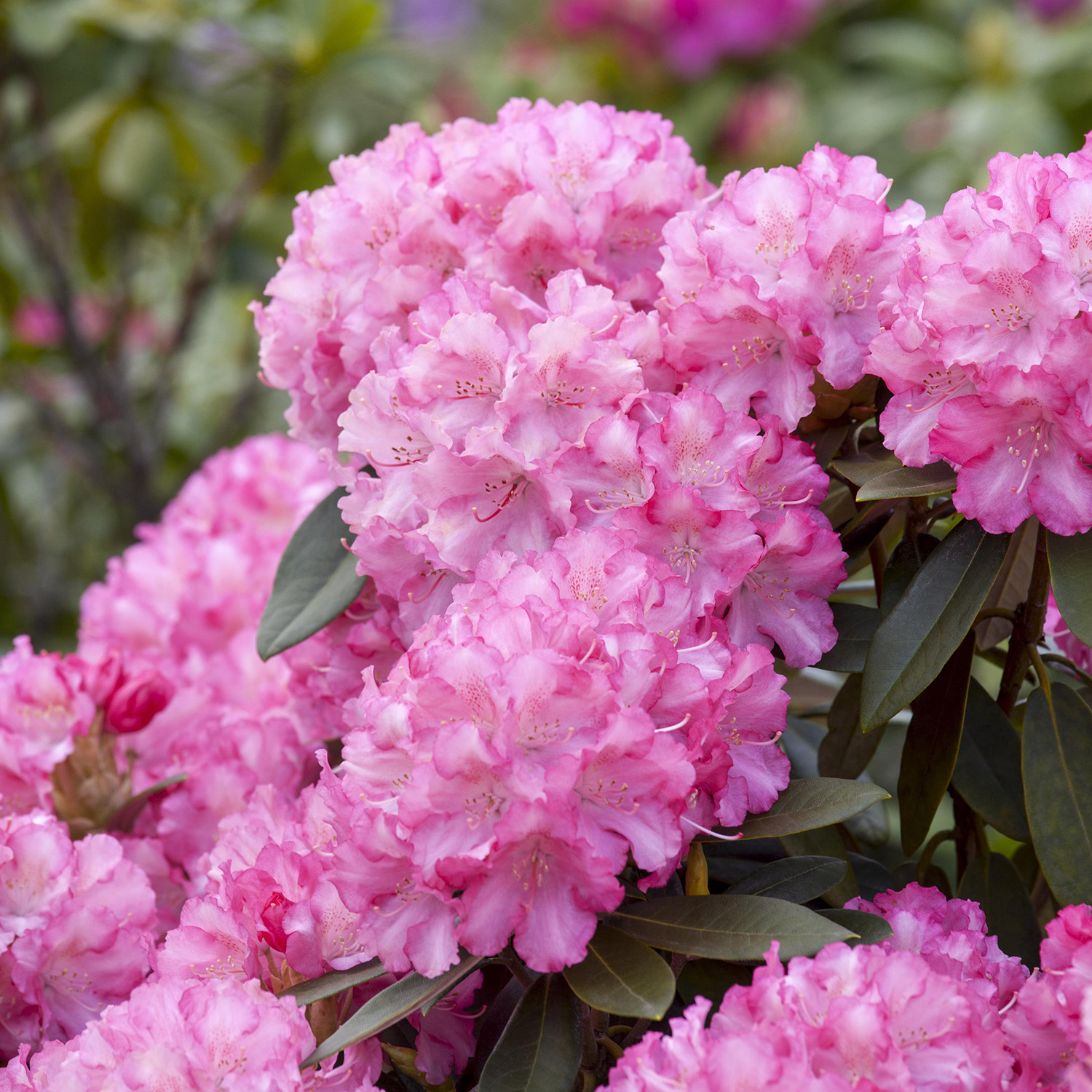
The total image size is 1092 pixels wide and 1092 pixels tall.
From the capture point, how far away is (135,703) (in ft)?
3.56

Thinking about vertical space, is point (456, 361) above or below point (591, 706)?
above

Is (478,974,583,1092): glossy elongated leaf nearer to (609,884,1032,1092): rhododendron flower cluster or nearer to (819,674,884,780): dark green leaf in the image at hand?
(609,884,1032,1092): rhododendron flower cluster

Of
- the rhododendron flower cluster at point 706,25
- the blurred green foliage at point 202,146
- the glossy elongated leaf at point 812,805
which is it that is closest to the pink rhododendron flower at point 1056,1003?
the glossy elongated leaf at point 812,805

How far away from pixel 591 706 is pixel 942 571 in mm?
288

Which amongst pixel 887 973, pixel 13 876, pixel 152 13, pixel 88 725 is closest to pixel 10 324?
pixel 152 13

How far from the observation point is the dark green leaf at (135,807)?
1.05m

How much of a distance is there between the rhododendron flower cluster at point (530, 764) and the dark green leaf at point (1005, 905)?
31 centimetres

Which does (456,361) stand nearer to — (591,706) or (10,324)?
(591,706)

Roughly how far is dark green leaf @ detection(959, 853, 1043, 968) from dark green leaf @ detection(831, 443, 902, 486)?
0.31 meters

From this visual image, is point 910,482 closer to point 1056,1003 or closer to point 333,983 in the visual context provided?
point 1056,1003

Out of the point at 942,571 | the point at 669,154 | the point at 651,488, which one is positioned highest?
the point at 669,154

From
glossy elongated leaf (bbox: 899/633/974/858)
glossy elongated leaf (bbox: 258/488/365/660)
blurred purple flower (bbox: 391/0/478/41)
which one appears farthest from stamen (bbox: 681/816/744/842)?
blurred purple flower (bbox: 391/0/478/41)

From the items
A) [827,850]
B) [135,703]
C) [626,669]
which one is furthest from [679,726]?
[135,703]

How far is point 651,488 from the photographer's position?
2.48 feet
